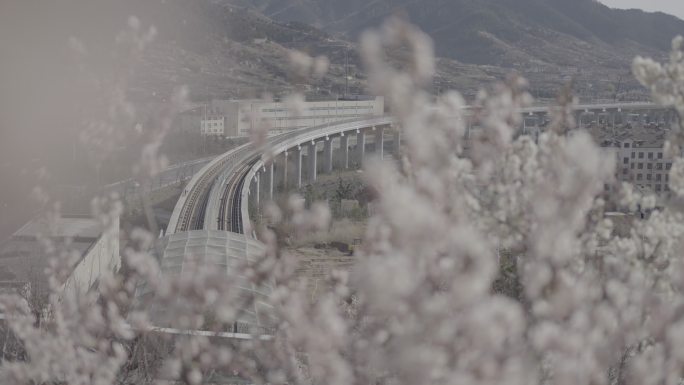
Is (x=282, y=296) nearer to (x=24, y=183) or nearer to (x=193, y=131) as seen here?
(x=24, y=183)

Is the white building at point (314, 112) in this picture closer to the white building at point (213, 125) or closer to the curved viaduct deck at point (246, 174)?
the white building at point (213, 125)

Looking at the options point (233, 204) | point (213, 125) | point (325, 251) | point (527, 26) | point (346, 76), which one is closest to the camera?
point (325, 251)

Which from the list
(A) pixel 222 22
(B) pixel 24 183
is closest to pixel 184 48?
(A) pixel 222 22

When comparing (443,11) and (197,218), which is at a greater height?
(443,11)

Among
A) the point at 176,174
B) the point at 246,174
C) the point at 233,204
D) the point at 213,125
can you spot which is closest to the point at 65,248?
the point at 233,204

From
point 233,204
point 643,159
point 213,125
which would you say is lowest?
point 233,204

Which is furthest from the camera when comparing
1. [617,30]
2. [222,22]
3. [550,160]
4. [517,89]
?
[617,30]

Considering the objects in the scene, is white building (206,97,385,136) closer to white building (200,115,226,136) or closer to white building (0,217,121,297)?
white building (200,115,226,136)

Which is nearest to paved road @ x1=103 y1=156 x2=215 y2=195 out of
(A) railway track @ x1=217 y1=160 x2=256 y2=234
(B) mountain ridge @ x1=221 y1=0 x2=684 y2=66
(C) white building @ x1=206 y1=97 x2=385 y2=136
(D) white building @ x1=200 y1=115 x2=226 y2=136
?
(A) railway track @ x1=217 y1=160 x2=256 y2=234

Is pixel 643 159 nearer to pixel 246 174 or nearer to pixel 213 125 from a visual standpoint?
pixel 246 174
